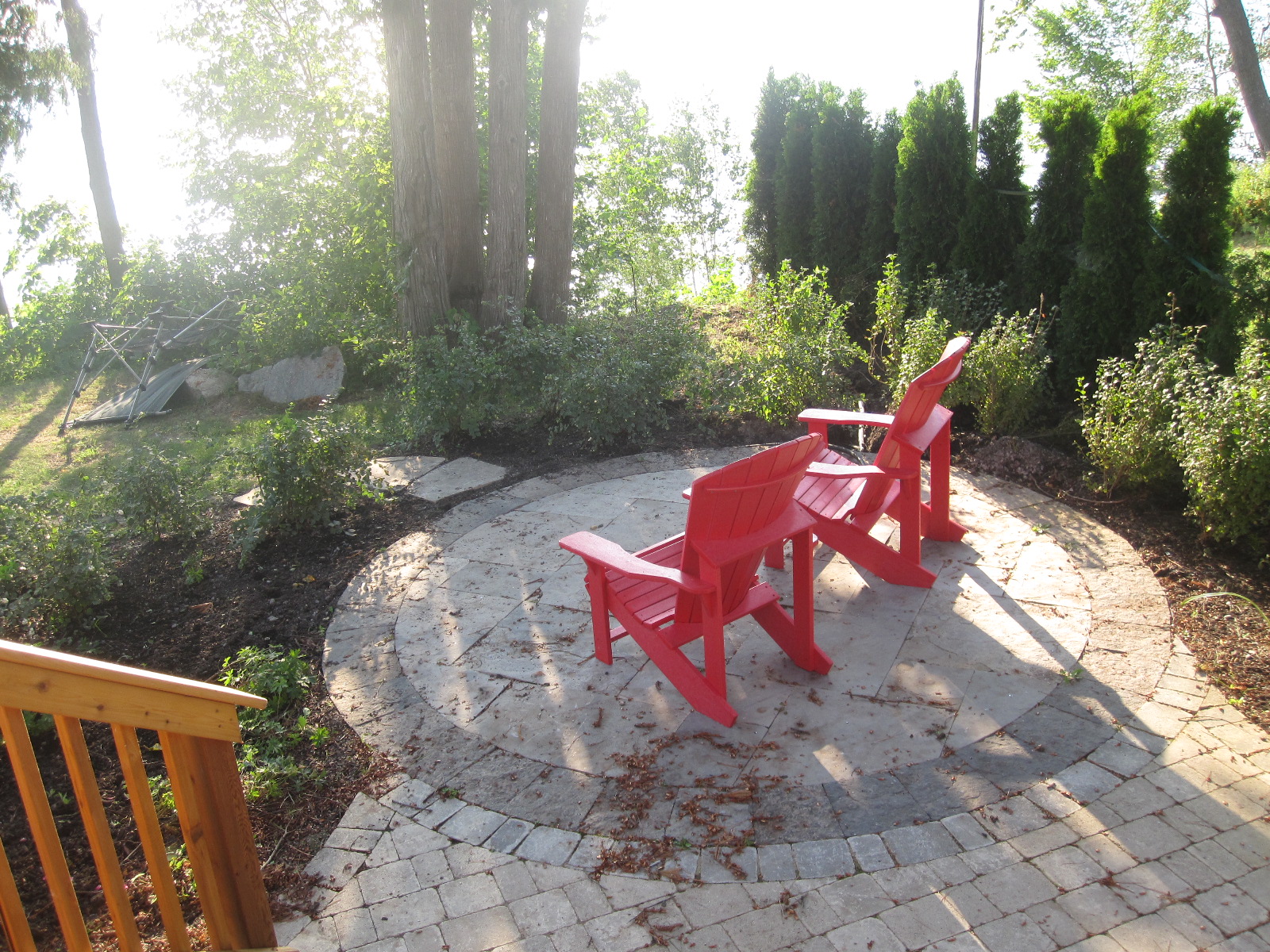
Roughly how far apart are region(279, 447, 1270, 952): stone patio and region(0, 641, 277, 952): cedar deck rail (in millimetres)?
400

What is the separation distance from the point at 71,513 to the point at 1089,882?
451 cm

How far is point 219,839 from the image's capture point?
6.13 feet

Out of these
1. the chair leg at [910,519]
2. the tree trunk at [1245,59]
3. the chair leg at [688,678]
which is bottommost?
the chair leg at [688,678]

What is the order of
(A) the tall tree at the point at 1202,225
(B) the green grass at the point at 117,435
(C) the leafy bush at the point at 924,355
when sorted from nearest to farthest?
(A) the tall tree at the point at 1202,225, (C) the leafy bush at the point at 924,355, (B) the green grass at the point at 117,435

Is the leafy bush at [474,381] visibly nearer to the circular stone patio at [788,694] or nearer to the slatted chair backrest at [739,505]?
the circular stone patio at [788,694]

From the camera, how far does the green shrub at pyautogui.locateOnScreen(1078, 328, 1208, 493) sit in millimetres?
4238

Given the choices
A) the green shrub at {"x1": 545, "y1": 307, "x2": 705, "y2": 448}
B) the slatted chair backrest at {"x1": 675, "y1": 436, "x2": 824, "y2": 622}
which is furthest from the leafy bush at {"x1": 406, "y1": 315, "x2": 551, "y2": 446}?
the slatted chair backrest at {"x1": 675, "y1": 436, "x2": 824, "y2": 622}

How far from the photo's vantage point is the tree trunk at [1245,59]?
1020 cm

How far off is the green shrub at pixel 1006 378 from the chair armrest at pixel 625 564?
134 inches

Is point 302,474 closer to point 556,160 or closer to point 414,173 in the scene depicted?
point 414,173

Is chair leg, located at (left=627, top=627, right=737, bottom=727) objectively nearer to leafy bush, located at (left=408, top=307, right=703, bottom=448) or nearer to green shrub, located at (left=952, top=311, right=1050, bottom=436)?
leafy bush, located at (left=408, top=307, right=703, bottom=448)

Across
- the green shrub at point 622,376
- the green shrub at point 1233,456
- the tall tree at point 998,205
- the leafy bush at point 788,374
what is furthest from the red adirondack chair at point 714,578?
the tall tree at point 998,205

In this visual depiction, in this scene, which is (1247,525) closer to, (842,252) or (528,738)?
(528,738)

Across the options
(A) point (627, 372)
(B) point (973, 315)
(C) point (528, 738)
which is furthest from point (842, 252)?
(C) point (528, 738)
